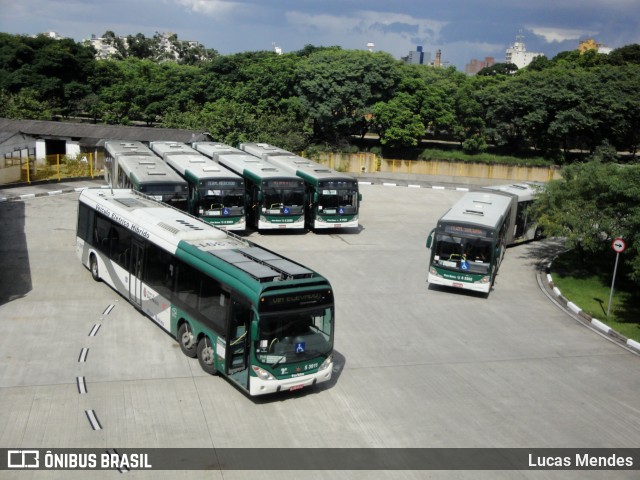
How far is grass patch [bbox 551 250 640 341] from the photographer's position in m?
19.6

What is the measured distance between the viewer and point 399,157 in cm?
5644

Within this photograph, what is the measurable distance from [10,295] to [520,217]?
20664mm

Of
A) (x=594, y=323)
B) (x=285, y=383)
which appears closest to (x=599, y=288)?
(x=594, y=323)

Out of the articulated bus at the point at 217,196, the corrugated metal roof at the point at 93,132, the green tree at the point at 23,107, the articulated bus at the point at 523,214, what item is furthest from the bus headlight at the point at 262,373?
the green tree at the point at 23,107

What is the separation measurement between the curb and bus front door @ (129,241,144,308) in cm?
1273

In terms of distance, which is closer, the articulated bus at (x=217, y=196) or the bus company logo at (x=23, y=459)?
the bus company logo at (x=23, y=459)

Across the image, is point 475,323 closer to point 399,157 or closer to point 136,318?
point 136,318

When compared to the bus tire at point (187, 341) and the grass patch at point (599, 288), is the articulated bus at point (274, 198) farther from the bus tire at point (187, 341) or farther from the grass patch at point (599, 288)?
the bus tire at point (187, 341)

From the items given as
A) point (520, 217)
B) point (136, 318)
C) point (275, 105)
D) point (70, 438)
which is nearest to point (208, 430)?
point (70, 438)

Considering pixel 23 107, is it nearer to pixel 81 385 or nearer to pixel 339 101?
pixel 339 101

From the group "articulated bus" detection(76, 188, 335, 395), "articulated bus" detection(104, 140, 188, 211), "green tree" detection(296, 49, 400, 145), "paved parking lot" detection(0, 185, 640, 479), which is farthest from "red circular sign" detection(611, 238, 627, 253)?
"green tree" detection(296, 49, 400, 145)

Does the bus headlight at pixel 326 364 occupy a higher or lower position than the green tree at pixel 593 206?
lower

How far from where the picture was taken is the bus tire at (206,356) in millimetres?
13312

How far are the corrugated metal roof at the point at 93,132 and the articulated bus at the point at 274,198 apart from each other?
580 inches
